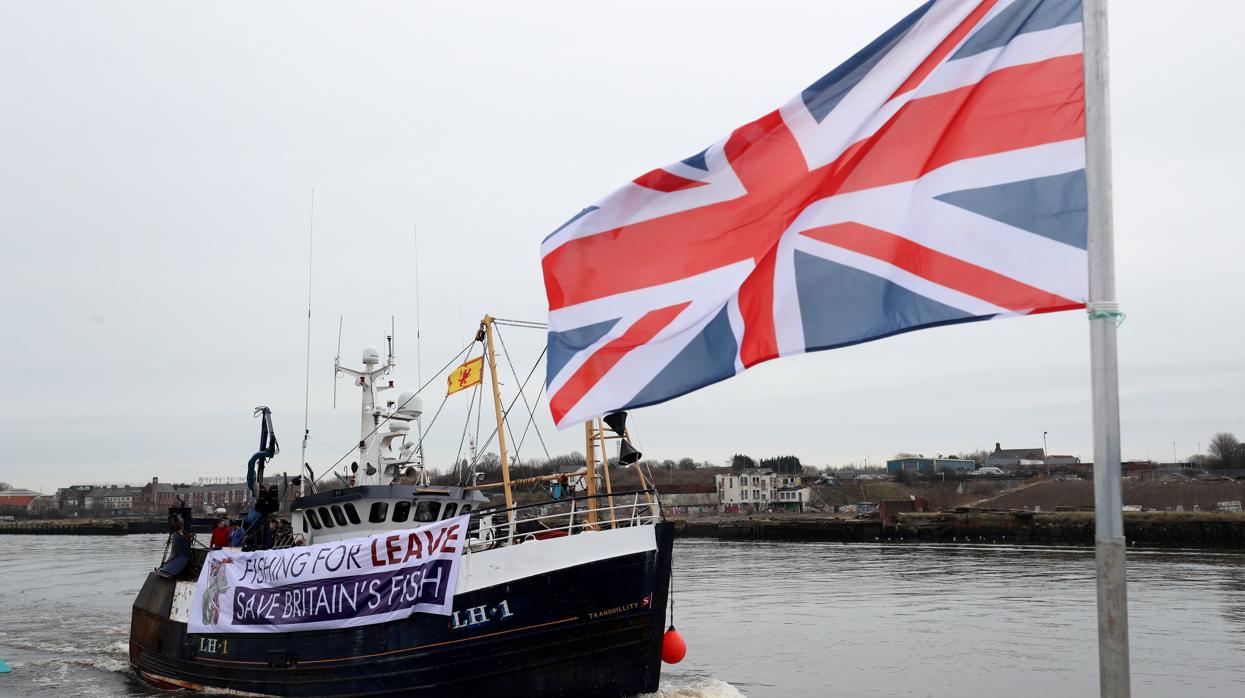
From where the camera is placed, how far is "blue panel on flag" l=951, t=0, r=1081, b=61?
6.57 m

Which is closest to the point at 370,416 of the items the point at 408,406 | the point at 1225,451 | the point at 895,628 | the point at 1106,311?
the point at 408,406

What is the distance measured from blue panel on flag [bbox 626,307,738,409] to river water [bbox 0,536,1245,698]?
53.3 ft

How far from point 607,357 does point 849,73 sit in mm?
2832

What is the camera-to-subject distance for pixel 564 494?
2308cm

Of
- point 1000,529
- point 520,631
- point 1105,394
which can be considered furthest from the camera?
point 1000,529

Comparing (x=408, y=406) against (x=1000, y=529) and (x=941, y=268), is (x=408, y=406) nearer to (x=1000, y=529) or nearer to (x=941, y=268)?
(x=941, y=268)

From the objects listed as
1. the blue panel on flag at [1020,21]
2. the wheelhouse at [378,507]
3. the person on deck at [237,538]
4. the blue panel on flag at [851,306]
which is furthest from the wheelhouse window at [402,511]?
the blue panel on flag at [1020,21]

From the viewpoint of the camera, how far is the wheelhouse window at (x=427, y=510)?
23.8 metres

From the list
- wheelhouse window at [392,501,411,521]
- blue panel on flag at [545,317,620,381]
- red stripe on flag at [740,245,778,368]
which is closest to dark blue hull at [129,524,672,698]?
wheelhouse window at [392,501,411,521]

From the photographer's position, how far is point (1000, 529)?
261 feet

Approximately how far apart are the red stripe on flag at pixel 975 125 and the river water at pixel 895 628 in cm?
1742

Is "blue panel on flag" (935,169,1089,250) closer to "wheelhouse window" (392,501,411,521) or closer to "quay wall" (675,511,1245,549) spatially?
"wheelhouse window" (392,501,411,521)

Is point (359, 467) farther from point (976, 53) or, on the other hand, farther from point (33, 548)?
point (33, 548)

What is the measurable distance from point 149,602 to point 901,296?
26.0 meters
